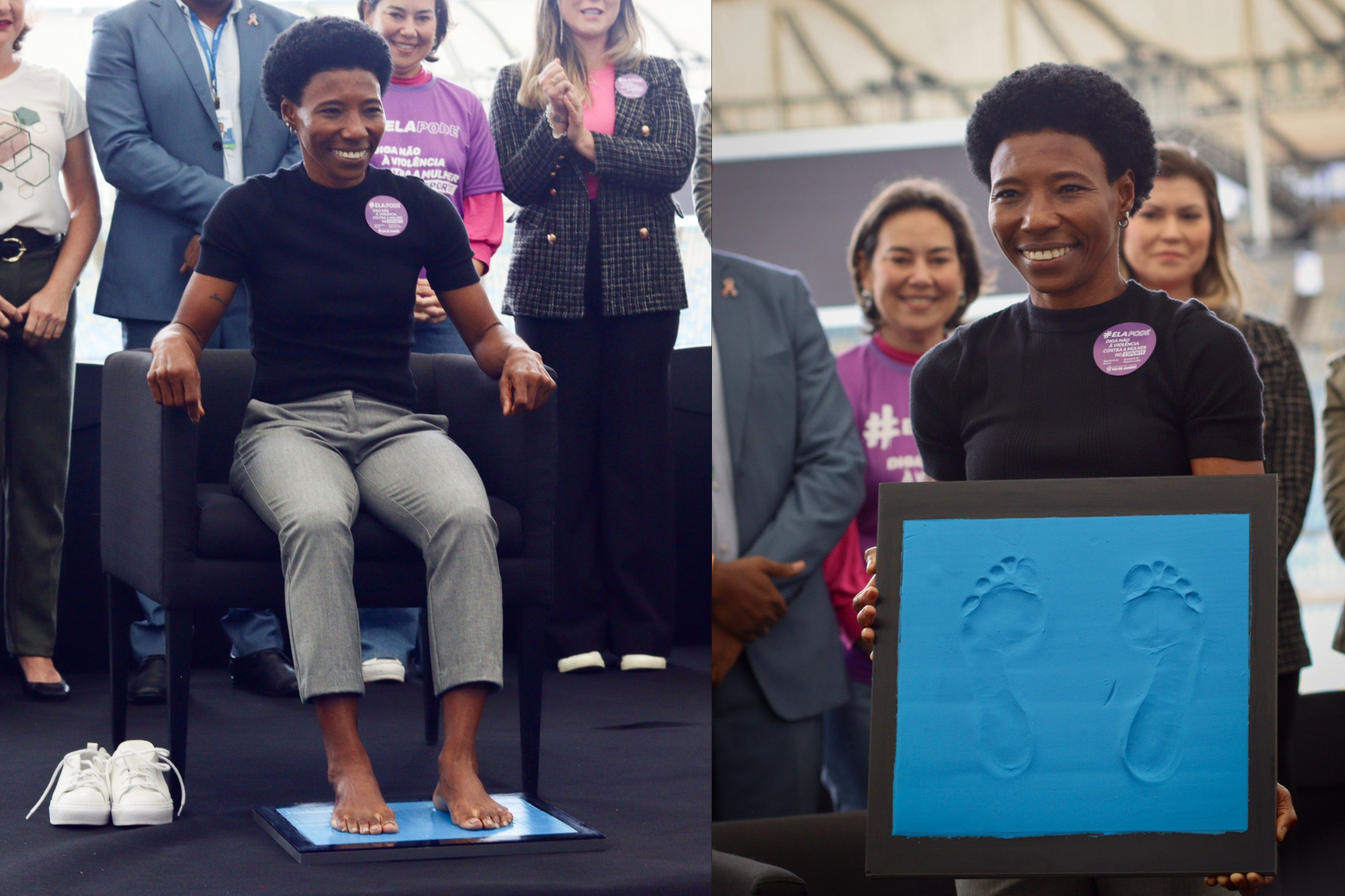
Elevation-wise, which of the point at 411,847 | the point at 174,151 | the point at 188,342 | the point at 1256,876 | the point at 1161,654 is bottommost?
the point at 411,847

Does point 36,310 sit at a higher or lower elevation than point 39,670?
higher

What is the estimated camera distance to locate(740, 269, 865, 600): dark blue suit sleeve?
9.03ft

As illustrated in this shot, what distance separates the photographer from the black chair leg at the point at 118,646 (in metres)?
2.19

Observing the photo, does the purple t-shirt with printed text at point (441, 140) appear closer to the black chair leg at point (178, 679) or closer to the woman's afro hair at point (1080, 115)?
the black chair leg at point (178, 679)

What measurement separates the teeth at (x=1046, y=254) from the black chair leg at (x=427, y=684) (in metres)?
1.16

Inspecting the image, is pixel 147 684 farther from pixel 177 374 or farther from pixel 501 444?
pixel 501 444

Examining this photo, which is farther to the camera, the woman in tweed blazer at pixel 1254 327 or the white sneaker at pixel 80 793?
the woman in tweed blazer at pixel 1254 327

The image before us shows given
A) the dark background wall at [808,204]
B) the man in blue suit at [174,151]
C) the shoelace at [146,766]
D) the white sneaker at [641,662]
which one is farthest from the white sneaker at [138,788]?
the dark background wall at [808,204]

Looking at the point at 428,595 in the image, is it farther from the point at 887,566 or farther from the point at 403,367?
the point at 887,566

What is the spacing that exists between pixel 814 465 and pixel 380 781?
1.11 meters

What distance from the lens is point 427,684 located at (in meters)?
2.21

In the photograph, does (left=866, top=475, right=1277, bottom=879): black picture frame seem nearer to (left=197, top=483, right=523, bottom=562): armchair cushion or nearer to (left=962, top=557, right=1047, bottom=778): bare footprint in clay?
(left=962, top=557, right=1047, bottom=778): bare footprint in clay

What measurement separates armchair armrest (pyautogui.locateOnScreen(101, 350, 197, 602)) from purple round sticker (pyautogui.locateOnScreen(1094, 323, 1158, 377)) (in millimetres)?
1416

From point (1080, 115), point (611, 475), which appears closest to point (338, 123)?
point (611, 475)
